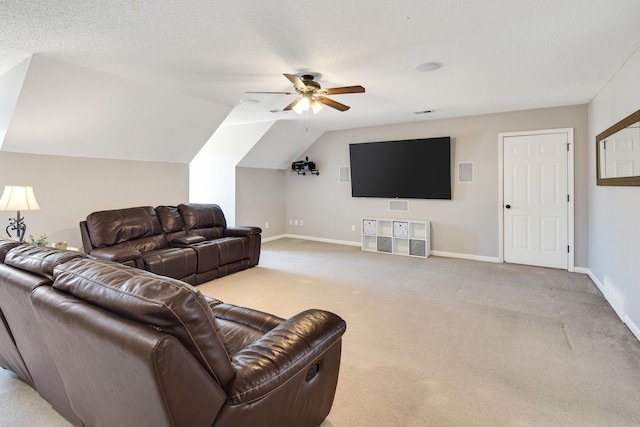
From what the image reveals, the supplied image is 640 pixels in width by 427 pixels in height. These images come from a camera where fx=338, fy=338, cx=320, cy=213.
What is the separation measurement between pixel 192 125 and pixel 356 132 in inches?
131

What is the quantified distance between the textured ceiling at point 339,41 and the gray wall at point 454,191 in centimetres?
106

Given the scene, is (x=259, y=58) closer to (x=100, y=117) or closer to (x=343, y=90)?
(x=343, y=90)

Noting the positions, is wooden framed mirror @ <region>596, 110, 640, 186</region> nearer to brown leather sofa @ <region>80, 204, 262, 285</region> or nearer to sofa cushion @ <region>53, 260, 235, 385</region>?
sofa cushion @ <region>53, 260, 235, 385</region>

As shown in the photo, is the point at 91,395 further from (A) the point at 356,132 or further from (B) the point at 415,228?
(A) the point at 356,132

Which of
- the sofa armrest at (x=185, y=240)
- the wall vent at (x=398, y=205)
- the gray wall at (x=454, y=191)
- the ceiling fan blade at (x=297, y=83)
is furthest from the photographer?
the wall vent at (x=398, y=205)

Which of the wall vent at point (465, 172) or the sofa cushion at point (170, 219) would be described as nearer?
the sofa cushion at point (170, 219)

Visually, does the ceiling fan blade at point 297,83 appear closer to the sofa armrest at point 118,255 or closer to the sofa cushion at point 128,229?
the sofa armrest at point 118,255

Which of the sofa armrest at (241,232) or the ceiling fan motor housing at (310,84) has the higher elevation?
the ceiling fan motor housing at (310,84)

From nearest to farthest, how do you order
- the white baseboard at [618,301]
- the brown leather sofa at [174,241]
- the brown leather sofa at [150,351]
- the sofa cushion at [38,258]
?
1. the brown leather sofa at [150,351]
2. the sofa cushion at [38,258]
3. the white baseboard at [618,301]
4. the brown leather sofa at [174,241]

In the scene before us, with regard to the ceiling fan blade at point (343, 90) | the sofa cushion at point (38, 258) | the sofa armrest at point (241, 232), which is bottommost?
the sofa armrest at point (241, 232)

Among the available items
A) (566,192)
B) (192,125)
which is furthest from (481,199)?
(192,125)

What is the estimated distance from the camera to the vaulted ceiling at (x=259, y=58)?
2.34 meters

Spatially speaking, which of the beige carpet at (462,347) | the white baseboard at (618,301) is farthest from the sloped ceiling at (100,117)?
the white baseboard at (618,301)

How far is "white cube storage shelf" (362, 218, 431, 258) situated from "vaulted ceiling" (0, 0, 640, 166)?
2.19 m
